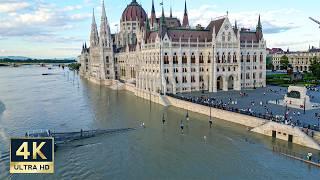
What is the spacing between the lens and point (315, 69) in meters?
121

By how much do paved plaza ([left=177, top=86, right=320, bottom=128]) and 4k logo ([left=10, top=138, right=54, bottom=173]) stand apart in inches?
1632

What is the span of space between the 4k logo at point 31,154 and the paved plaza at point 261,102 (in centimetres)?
4144

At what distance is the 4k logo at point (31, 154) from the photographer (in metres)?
22.5

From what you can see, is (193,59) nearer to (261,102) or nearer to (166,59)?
(166,59)

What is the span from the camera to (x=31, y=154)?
75.1 ft

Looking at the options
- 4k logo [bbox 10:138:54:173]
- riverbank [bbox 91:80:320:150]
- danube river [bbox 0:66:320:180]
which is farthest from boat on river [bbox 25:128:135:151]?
4k logo [bbox 10:138:54:173]

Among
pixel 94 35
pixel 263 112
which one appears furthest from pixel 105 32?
pixel 263 112

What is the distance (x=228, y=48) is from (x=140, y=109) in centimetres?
3280

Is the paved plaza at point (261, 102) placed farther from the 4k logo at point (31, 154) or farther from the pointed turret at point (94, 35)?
the pointed turret at point (94, 35)

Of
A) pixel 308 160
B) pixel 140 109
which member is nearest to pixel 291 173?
pixel 308 160

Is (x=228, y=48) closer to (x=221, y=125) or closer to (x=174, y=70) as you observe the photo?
(x=174, y=70)

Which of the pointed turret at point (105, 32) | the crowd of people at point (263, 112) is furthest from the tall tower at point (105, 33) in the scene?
the crowd of people at point (263, 112)

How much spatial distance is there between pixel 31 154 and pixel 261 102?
2347 inches

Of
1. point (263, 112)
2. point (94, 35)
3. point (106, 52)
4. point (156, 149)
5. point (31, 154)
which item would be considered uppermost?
point (94, 35)
